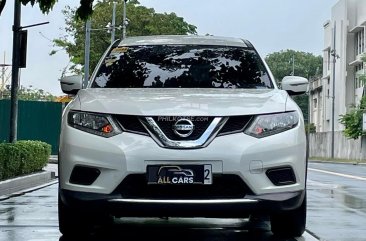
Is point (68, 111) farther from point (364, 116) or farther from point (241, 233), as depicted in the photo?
point (364, 116)

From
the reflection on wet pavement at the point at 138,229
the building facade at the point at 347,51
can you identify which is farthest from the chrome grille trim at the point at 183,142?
the building facade at the point at 347,51

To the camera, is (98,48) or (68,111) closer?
(68,111)

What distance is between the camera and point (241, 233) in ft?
22.7

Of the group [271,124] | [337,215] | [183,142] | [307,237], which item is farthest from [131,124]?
[337,215]

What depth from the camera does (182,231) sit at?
6.96 meters

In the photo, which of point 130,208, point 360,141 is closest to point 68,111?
point 130,208

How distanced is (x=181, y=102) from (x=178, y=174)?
2.07 feet

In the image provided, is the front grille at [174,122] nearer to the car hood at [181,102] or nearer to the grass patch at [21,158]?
the car hood at [181,102]

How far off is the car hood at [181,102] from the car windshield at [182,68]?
0.47 meters

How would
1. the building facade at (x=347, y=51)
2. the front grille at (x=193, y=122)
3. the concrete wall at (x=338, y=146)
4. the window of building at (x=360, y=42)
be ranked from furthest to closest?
the building facade at (x=347, y=51) < the window of building at (x=360, y=42) < the concrete wall at (x=338, y=146) < the front grille at (x=193, y=122)

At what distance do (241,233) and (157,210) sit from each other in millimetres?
1695

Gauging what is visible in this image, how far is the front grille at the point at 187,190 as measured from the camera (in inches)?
213

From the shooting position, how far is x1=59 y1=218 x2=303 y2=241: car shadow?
255 inches

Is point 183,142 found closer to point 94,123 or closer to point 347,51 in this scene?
point 94,123
